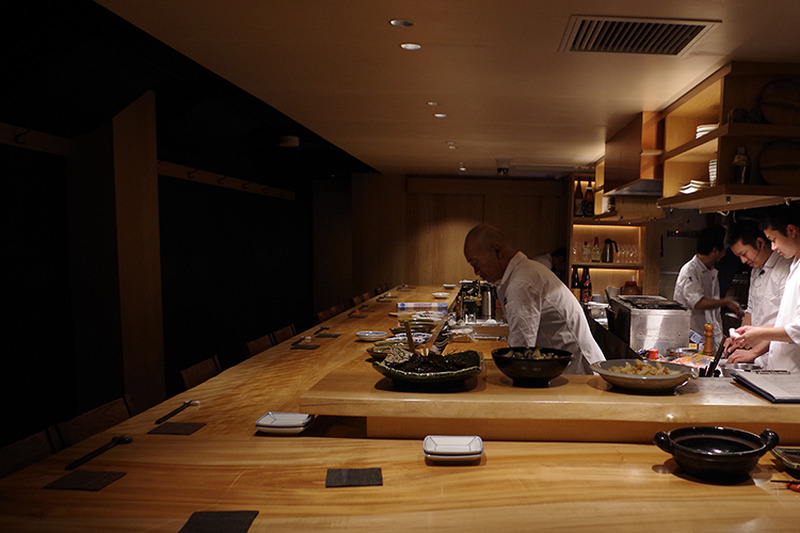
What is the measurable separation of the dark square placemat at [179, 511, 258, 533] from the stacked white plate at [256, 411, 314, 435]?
51cm

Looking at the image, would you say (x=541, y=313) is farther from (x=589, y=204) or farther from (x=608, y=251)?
(x=589, y=204)

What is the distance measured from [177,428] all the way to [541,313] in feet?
6.33

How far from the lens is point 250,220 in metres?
7.17

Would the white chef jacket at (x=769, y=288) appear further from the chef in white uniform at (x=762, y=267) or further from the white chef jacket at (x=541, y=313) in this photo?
the white chef jacket at (x=541, y=313)

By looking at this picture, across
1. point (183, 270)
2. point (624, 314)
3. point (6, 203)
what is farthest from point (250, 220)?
point (624, 314)

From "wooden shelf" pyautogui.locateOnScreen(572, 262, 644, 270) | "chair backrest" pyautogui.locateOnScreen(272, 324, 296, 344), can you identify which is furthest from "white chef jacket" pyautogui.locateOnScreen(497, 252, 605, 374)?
"wooden shelf" pyautogui.locateOnScreen(572, 262, 644, 270)

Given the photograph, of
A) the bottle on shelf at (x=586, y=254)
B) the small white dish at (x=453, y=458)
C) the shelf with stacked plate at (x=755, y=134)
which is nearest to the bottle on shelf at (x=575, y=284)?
the bottle on shelf at (x=586, y=254)

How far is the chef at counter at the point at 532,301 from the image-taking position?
2875 mm

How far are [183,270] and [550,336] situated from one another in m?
3.74

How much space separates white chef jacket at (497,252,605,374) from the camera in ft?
9.41

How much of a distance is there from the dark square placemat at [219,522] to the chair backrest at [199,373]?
1364 millimetres

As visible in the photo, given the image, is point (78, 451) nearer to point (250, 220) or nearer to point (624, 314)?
point (624, 314)

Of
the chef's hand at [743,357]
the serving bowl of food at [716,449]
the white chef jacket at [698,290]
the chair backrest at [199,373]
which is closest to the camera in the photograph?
the serving bowl of food at [716,449]

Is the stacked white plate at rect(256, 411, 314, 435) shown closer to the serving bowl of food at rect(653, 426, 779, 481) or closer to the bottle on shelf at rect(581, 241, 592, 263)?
the serving bowl of food at rect(653, 426, 779, 481)
